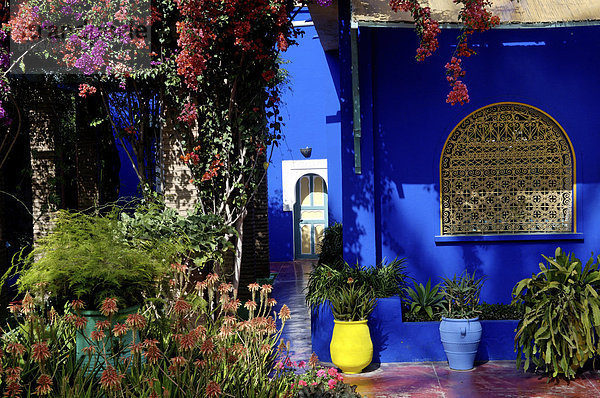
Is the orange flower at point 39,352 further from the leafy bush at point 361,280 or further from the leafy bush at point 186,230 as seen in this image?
the leafy bush at point 361,280

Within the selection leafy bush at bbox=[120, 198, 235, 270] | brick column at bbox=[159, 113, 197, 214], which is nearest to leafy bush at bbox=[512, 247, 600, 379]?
leafy bush at bbox=[120, 198, 235, 270]

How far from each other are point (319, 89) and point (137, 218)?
10.3 meters

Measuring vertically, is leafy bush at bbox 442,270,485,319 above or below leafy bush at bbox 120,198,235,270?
below

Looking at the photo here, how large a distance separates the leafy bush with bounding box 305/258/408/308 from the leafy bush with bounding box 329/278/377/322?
0.12 m

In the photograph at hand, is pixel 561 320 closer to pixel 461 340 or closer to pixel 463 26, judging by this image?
pixel 461 340

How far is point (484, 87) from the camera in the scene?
725cm

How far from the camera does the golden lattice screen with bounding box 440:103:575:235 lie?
7238mm

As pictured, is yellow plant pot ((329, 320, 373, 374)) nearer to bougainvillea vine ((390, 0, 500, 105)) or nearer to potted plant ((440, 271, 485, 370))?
potted plant ((440, 271, 485, 370))

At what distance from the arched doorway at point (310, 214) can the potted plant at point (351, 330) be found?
979 cm

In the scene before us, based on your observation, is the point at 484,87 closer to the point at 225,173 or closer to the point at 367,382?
the point at 225,173

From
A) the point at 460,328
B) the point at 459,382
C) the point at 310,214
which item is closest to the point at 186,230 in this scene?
the point at 460,328

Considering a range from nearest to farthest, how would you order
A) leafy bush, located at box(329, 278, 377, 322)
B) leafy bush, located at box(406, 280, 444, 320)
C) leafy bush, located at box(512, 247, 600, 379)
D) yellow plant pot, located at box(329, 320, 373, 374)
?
leafy bush, located at box(512, 247, 600, 379) → yellow plant pot, located at box(329, 320, 373, 374) → leafy bush, located at box(329, 278, 377, 322) → leafy bush, located at box(406, 280, 444, 320)

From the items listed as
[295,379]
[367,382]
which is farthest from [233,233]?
[295,379]

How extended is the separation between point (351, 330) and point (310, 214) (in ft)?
33.6
